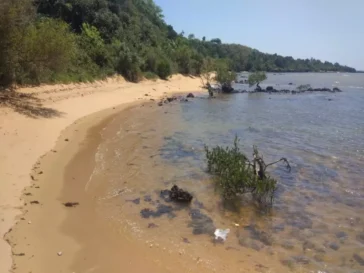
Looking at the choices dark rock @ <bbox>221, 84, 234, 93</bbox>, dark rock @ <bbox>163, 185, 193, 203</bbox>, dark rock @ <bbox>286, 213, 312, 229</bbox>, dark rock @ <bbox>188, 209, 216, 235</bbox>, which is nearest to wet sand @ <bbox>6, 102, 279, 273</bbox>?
dark rock @ <bbox>188, 209, 216, 235</bbox>

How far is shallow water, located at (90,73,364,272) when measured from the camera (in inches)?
299

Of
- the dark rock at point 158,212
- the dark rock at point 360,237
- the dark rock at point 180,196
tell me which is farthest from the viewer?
the dark rock at point 180,196

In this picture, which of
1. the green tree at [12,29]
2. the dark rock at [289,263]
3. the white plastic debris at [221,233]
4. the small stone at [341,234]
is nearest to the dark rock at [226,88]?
Result: the green tree at [12,29]

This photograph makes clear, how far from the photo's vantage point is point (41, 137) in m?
15.1

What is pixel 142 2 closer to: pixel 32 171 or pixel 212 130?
pixel 212 130

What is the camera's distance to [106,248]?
7.26 metres

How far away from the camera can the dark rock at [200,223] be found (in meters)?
8.47

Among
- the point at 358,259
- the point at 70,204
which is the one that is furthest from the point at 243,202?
the point at 70,204

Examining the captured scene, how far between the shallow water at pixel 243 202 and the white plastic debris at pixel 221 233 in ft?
0.38

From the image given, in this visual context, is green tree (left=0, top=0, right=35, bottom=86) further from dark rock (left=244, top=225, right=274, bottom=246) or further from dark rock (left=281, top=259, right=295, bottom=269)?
dark rock (left=281, top=259, right=295, bottom=269)

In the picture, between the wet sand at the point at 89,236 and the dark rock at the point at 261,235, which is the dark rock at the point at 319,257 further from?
the wet sand at the point at 89,236

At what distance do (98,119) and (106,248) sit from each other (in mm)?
16076

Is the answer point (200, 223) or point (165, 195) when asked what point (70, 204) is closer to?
point (165, 195)

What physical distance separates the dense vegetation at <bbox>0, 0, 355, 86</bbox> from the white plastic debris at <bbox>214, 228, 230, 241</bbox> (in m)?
14.6
